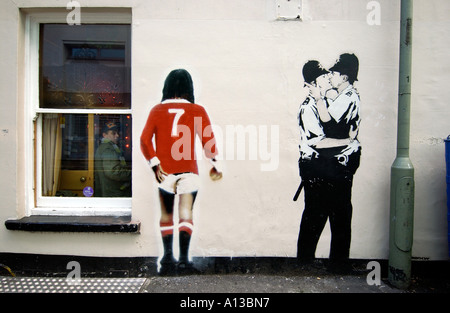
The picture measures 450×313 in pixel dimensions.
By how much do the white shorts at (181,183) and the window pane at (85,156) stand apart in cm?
63

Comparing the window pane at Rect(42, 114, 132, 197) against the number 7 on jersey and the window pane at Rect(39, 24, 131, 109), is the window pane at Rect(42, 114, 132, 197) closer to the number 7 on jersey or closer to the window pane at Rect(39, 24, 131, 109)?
the window pane at Rect(39, 24, 131, 109)

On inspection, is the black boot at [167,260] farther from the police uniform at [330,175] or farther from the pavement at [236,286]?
the police uniform at [330,175]

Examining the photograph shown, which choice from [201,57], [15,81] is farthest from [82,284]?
[201,57]

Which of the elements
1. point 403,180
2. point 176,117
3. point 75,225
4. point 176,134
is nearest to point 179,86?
point 176,117

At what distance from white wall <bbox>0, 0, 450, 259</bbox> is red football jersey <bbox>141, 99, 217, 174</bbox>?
0.41 ft

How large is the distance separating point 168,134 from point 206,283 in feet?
5.99

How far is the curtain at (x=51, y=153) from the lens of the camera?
3691mm

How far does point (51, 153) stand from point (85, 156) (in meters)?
0.44

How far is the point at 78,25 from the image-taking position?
3635 millimetres

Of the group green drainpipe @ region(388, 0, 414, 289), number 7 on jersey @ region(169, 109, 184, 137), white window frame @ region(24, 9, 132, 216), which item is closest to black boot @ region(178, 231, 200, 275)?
A: white window frame @ region(24, 9, 132, 216)

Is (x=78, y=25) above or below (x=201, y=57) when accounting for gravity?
above
